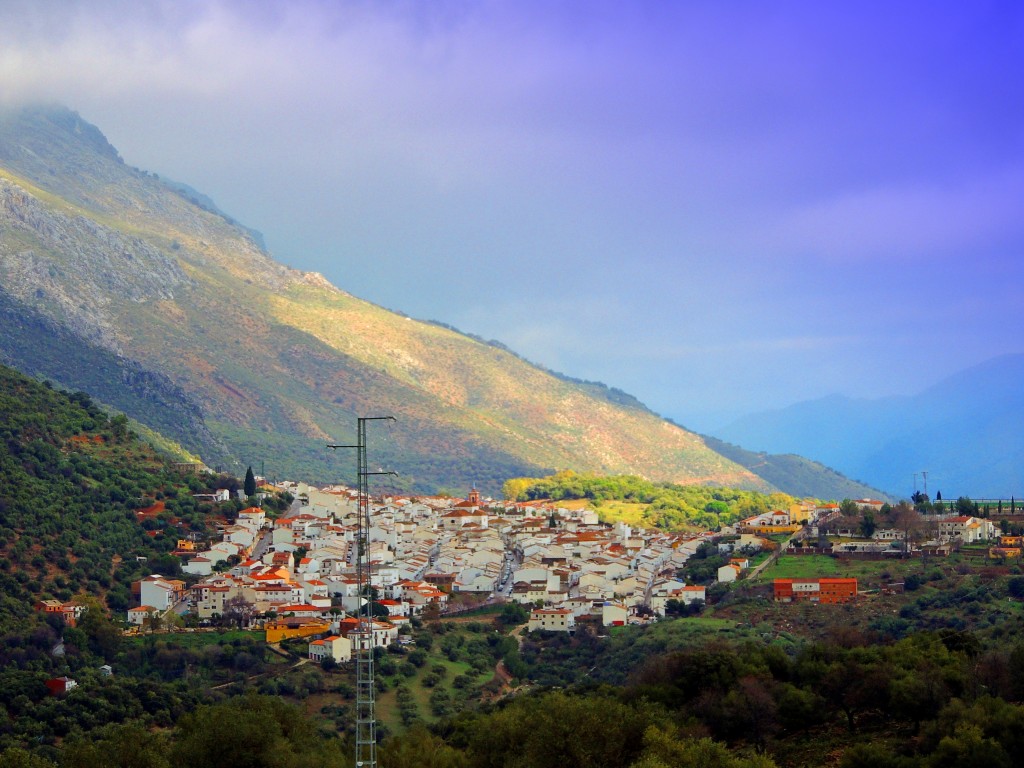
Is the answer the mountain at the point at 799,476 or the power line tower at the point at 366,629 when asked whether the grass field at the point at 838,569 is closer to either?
the power line tower at the point at 366,629

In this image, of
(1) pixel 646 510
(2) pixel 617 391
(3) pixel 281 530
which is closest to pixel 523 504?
(1) pixel 646 510

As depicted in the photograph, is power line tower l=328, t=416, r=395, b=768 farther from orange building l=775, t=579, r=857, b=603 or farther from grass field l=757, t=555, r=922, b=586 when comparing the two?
grass field l=757, t=555, r=922, b=586

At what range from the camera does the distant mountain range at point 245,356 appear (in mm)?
108062

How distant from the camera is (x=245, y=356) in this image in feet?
409

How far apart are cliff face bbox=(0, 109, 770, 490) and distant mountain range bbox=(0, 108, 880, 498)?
0.65 feet

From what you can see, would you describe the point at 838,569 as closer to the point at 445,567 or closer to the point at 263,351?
the point at 445,567

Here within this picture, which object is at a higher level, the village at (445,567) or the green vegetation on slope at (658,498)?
the green vegetation on slope at (658,498)

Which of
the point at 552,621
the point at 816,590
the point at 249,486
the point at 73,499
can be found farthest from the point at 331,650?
the point at 249,486

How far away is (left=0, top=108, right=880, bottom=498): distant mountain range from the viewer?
108062mm

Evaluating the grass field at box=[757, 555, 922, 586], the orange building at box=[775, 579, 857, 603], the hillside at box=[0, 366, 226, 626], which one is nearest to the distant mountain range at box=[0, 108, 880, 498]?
the hillside at box=[0, 366, 226, 626]

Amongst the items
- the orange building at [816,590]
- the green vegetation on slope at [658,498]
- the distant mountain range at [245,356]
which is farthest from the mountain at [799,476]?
the orange building at [816,590]

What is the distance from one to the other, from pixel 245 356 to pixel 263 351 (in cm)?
290

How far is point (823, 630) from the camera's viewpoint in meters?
51.2

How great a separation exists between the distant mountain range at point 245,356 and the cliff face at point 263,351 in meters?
0.20
